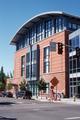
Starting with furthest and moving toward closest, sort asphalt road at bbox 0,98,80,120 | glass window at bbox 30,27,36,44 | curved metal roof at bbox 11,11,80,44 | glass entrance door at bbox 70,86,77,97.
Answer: glass window at bbox 30,27,36,44
curved metal roof at bbox 11,11,80,44
glass entrance door at bbox 70,86,77,97
asphalt road at bbox 0,98,80,120

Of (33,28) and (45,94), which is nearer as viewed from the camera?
(45,94)

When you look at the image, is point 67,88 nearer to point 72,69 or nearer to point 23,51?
point 72,69

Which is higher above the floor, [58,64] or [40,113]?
[58,64]

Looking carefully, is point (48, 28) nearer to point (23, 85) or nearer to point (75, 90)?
point (23, 85)

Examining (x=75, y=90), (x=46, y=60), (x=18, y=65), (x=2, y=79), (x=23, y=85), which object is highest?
(x=18, y=65)

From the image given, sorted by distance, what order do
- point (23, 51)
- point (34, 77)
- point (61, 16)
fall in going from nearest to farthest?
point (61, 16) < point (34, 77) < point (23, 51)

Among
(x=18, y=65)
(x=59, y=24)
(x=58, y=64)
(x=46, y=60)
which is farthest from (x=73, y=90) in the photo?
(x=18, y=65)

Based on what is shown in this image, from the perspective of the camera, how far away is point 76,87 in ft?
193

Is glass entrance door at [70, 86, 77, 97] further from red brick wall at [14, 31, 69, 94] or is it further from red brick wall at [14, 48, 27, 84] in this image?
red brick wall at [14, 48, 27, 84]

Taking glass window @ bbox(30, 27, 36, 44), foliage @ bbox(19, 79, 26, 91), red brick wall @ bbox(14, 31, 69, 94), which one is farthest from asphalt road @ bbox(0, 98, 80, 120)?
glass window @ bbox(30, 27, 36, 44)

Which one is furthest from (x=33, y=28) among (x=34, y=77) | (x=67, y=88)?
(x=67, y=88)

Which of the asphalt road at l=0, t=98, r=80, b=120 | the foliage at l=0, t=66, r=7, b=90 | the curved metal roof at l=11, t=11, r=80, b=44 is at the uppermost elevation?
the curved metal roof at l=11, t=11, r=80, b=44

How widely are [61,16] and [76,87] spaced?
55.4ft

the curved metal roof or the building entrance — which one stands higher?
the curved metal roof
